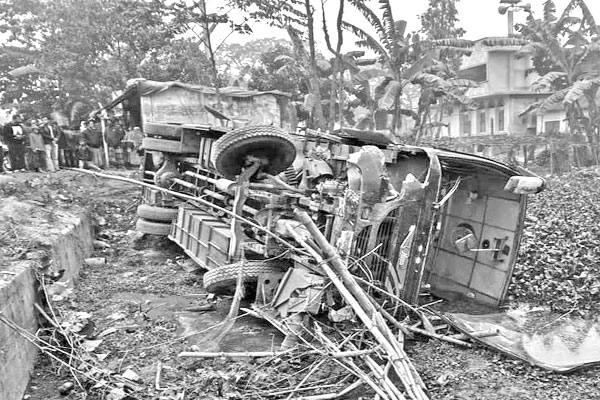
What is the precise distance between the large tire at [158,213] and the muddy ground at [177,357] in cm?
75

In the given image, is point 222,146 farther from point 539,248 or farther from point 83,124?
point 83,124

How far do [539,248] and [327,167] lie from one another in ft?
11.4

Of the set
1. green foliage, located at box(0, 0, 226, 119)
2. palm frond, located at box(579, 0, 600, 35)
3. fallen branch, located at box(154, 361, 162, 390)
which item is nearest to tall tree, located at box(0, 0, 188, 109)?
green foliage, located at box(0, 0, 226, 119)

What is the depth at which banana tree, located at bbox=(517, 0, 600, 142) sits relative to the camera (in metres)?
16.8

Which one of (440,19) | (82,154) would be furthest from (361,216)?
(440,19)

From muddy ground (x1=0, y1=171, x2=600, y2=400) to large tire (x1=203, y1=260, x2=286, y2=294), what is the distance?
1.60ft

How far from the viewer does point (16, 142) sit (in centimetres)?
1235

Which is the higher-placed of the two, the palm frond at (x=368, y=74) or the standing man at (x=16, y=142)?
the palm frond at (x=368, y=74)

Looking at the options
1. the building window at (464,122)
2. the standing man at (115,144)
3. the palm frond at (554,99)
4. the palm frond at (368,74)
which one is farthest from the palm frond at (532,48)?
the standing man at (115,144)

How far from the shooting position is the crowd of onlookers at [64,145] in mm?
12422

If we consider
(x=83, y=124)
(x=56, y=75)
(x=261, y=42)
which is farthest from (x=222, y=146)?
(x=261, y=42)

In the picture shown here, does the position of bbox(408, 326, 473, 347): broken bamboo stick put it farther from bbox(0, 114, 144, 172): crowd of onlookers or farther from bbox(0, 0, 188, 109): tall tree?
bbox(0, 0, 188, 109): tall tree

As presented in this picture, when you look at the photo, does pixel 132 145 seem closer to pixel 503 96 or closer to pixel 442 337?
pixel 442 337

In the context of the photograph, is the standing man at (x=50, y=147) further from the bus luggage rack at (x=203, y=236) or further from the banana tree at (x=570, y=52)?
the banana tree at (x=570, y=52)
